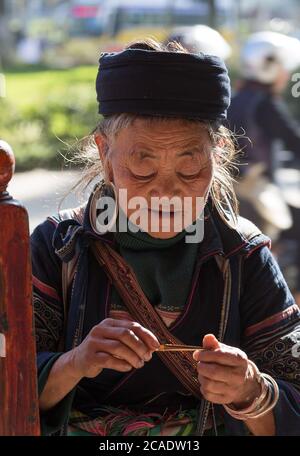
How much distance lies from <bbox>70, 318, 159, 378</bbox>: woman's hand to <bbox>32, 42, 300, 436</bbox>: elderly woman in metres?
0.09

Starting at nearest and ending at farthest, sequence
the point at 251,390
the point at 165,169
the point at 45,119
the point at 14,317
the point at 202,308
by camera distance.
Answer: the point at 14,317 < the point at 251,390 < the point at 165,169 < the point at 202,308 < the point at 45,119

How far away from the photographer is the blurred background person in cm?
586

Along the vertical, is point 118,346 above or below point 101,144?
below

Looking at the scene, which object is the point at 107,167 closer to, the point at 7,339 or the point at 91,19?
the point at 7,339

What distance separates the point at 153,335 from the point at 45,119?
1086cm

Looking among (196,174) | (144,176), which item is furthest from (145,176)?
(196,174)

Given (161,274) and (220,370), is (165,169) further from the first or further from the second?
(220,370)

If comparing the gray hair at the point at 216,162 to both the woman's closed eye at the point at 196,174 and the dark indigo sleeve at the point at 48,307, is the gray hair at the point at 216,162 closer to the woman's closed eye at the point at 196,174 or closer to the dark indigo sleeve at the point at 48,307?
the woman's closed eye at the point at 196,174

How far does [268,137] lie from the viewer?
6.04 m

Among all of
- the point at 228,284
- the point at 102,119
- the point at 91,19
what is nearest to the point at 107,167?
the point at 102,119

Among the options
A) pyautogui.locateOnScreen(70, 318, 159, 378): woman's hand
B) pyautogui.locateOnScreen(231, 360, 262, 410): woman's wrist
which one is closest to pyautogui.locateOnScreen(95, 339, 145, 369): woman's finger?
pyautogui.locateOnScreen(70, 318, 159, 378): woman's hand

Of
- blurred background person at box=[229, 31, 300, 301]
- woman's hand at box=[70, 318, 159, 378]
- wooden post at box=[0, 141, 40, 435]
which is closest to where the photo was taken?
wooden post at box=[0, 141, 40, 435]

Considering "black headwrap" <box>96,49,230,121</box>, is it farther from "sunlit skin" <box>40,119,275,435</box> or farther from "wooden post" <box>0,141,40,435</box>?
"wooden post" <box>0,141,40,435</box>
